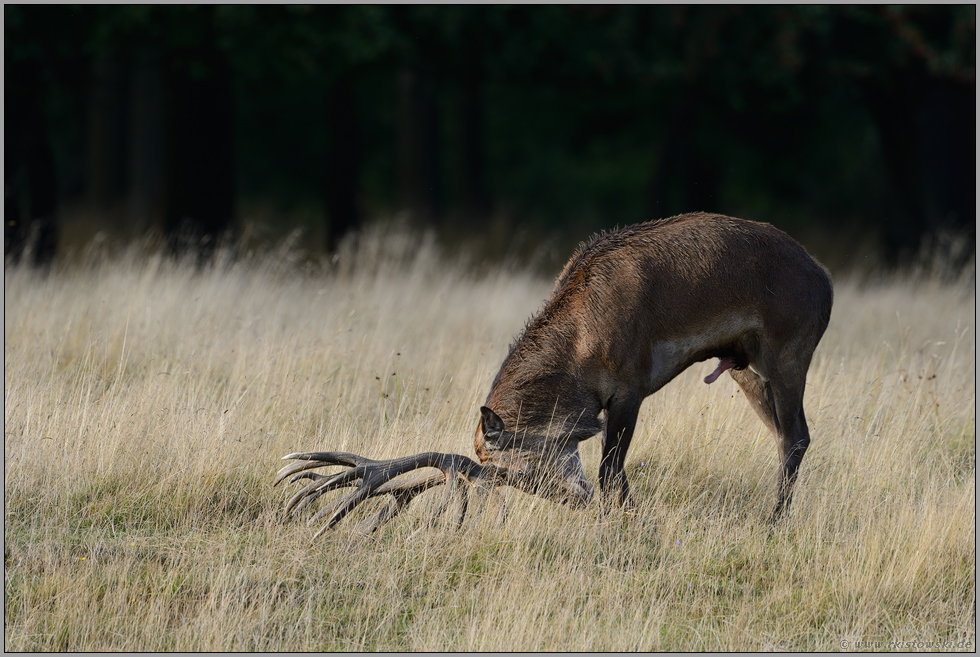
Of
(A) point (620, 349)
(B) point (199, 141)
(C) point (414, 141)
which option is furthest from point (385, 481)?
(C) point (414, 141)

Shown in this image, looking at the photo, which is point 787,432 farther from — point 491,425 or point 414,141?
point 414,141

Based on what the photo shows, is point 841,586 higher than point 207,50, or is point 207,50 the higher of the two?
point 207,50

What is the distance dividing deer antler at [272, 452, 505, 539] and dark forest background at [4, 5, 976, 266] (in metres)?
6.39

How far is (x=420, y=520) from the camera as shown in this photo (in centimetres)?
506

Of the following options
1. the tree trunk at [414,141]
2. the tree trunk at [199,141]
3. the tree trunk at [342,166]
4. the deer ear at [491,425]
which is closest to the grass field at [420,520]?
the deer ear at [491,425]

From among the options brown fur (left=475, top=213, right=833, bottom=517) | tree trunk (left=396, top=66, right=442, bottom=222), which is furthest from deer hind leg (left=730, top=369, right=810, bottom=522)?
tree trunk (left=396, top=66, right=442, bottom=222)

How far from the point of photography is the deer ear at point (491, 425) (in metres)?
4.82

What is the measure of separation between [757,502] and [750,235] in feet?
5.10

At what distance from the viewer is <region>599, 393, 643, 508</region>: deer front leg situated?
16.6 feet

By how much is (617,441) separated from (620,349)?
478mm

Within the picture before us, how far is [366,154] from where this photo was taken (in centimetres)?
3309

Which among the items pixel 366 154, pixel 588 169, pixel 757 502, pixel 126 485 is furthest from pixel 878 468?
pixel 366 154

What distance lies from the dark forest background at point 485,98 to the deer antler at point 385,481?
20.9ft

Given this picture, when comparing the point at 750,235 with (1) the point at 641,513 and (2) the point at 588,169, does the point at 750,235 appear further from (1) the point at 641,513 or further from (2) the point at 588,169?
(2) the point at 588,169
